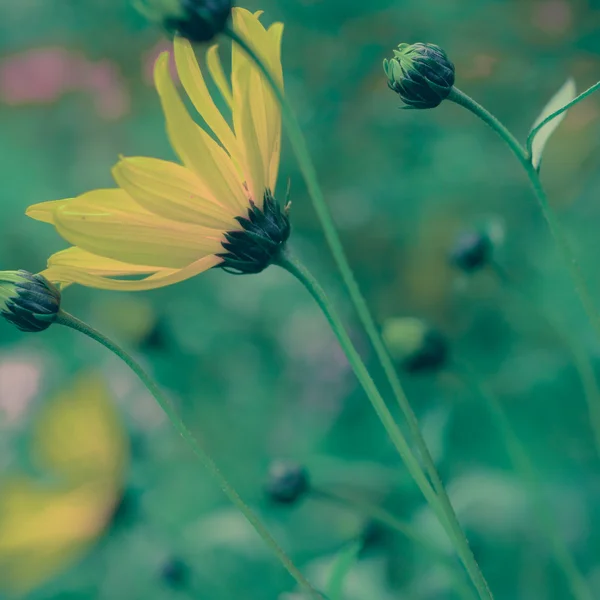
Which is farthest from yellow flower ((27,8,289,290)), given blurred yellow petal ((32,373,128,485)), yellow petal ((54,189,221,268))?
blurred yellow petal ((32,373,128,485))

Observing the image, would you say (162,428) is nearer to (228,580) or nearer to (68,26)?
(228,580)

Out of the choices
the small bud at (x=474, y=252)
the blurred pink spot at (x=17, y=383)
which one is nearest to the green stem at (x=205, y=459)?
the small bud at (x=474, y=252)

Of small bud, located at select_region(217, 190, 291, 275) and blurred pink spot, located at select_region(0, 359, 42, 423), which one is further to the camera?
blurred pink spot, located at select_region(0, 359, 42, 423)

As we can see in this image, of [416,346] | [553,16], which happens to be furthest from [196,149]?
[553,16]

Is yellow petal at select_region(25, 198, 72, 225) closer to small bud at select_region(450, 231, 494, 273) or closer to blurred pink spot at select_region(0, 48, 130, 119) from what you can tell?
small bud at select_region(450, 231, 494, 273)

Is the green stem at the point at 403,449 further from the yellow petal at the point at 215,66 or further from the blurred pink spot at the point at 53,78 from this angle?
the blurred pink spot at the point at 53,78

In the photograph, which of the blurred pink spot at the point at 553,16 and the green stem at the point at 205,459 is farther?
the blurred pink spot at the point at 553,16
